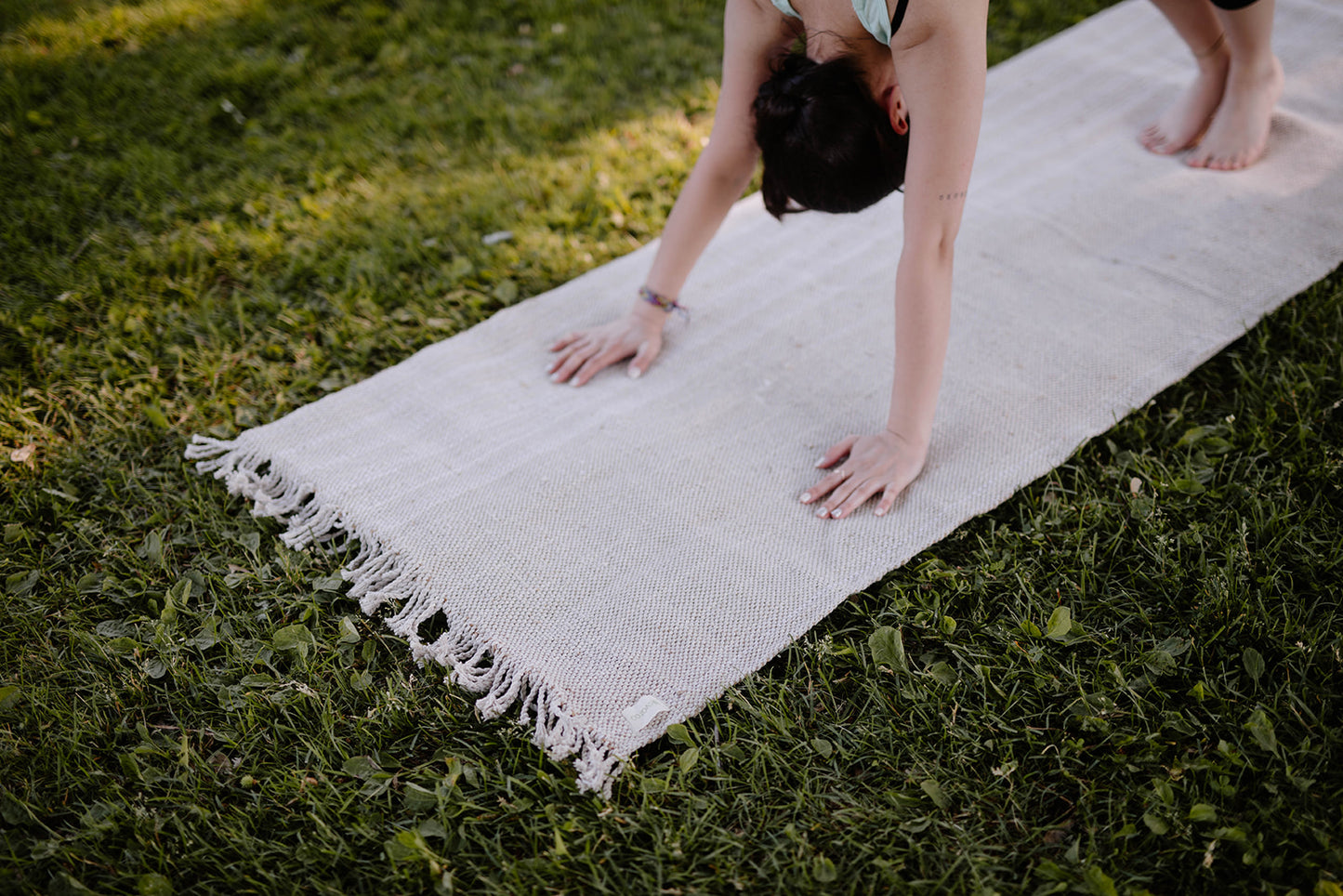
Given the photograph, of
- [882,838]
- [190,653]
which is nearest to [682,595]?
[882,838]

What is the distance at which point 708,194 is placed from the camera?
211 centimetres

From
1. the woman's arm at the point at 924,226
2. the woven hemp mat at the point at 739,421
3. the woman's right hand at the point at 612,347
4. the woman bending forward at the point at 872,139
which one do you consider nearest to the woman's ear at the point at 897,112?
the woman bending forward at the point at 872,139

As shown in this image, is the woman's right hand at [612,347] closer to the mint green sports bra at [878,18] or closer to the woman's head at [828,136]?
the woman's head at [828,136]

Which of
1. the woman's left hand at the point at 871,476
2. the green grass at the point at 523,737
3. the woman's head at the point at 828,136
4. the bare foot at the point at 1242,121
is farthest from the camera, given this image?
the bare foot at the point at 1242,121

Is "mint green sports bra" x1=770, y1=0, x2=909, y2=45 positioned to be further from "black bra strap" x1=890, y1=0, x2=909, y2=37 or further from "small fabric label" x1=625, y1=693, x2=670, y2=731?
"small fabric label" x1=625, y1=693, x2=670, y2=731

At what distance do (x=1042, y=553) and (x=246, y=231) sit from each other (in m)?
2.68

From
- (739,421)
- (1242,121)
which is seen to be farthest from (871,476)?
(1242,121)

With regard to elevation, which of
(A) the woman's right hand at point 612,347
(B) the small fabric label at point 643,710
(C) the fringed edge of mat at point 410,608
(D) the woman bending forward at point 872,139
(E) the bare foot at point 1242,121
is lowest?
(B) the small fabric label at point 643,710

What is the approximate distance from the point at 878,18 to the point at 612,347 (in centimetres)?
107


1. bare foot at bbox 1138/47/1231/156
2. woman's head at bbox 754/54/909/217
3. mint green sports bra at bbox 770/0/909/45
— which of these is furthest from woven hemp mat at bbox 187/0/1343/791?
mint green sports bra at bbox 770/0/909/45

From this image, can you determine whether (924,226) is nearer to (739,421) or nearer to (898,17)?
(898,17)

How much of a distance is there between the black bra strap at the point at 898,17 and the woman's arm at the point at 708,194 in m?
0.39

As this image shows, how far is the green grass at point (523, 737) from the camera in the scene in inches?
53.7

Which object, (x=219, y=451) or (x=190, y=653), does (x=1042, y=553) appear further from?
(x=219, y=451)
